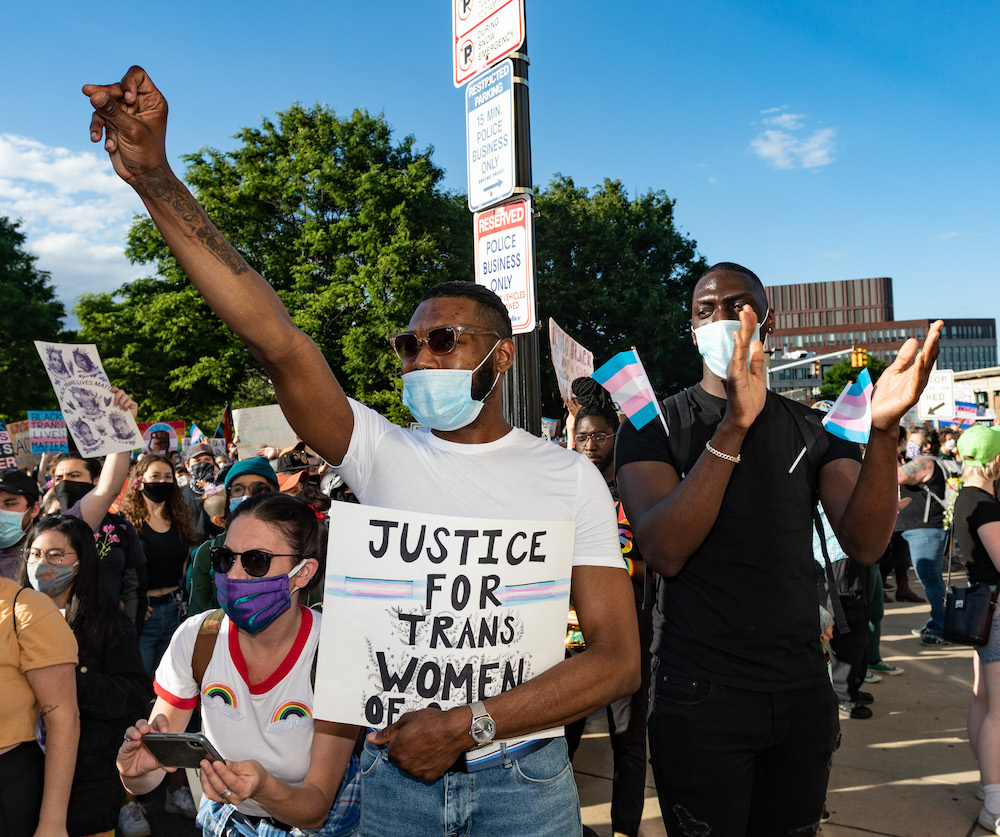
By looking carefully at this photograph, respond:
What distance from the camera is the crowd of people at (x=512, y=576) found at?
5.65 ft

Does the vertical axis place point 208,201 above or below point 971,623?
above

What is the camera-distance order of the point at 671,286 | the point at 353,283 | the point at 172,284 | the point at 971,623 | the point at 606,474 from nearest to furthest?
the point at 971,623 < the point at 606,474 < the point at 353,283 < the point at 172,284 < the point at 671,286

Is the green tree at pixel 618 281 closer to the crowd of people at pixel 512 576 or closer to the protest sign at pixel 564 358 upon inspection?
the protest sign at pixel 564 358

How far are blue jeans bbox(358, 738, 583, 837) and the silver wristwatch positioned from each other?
0.57ft

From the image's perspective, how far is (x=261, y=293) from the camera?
167 cm

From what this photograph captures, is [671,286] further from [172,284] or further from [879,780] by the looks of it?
[879,780]

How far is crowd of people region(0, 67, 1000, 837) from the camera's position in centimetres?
172

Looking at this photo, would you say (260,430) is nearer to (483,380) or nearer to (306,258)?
(483,380)

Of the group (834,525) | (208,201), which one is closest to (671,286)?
(208,201)

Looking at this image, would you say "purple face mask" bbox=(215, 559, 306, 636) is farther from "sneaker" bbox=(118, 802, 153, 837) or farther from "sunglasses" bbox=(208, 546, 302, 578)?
"sneaker" bbox=(118, 802, 153, 837)

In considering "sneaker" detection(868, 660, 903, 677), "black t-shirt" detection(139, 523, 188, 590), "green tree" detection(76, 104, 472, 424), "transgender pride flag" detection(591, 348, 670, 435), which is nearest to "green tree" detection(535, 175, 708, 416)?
A: "green tree" detection(76, 104, 472, 424)

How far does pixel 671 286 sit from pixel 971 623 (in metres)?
29.4

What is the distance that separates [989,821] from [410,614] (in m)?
3.98

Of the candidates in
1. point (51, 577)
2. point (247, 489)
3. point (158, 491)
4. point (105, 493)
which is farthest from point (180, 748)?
point (158, 491)
